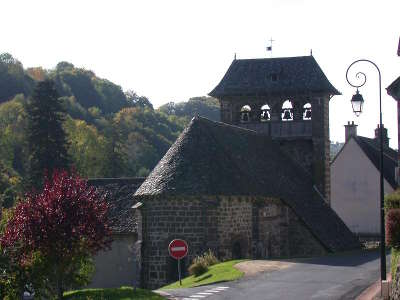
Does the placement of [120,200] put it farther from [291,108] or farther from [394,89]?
[394,89]

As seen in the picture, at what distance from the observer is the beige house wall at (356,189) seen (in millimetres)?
53188

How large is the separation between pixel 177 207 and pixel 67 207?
837 centimetres

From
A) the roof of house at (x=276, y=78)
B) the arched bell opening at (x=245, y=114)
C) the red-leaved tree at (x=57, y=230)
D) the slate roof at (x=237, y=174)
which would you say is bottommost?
the red-leaved tree at (x=57, y=230)

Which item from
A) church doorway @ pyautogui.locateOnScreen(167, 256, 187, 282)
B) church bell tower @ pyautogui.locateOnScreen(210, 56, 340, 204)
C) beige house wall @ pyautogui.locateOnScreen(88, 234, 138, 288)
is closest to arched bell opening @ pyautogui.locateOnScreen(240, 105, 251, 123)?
church bell tower @ pyautogui.locateOnScreen(210, 56, 340, 204)

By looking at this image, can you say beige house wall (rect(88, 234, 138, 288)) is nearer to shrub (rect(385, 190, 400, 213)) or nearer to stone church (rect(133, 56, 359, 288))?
stone church (rect(133, 56, 359, 288))

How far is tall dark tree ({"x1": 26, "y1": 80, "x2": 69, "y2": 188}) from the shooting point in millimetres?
51844

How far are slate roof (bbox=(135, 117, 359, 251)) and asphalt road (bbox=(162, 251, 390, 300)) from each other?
470 centimetres

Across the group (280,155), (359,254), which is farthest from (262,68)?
(359,254)

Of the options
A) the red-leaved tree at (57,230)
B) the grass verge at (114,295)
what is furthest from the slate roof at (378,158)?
the red-leaved tree at (57,230)

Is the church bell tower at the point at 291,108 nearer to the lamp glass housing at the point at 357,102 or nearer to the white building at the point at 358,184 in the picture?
the white building at the point at 358,184

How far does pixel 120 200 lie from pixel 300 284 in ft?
53.2

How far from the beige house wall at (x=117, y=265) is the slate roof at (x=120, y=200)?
477 mm

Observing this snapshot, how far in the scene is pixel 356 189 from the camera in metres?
53.7

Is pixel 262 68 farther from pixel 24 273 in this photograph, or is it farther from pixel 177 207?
pixel 24 273
